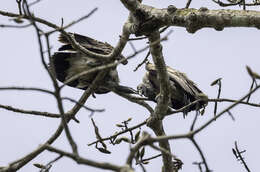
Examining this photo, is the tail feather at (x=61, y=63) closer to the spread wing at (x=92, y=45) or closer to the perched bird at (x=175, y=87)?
the spread wing at (x=92, y=45)

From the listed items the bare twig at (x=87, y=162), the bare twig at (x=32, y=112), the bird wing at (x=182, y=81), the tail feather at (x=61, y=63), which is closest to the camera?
the bare twig at (x=87, y=162)

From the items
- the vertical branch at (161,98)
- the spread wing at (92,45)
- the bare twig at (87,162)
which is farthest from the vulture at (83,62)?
the bare twig at (87,162)

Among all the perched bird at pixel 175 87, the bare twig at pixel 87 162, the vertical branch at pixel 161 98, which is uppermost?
the perched bird at pixel 175 87

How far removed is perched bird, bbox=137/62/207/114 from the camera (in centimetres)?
763

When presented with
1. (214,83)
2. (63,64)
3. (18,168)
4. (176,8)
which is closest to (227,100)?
(214,83)

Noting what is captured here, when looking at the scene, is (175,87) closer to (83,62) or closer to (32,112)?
(83,62)

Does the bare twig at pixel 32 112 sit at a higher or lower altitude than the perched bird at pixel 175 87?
lower

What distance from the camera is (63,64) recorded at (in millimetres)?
6578

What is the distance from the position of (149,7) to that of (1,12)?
4.81 feet

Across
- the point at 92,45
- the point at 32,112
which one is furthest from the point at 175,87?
the point at 32,112

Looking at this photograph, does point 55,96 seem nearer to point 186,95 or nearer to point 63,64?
point 63,64

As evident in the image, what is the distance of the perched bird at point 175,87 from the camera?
25.0 ft

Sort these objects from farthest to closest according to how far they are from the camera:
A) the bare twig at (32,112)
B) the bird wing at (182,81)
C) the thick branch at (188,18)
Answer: the bird wing at (182,81) < the bare twig at (32,112) < the thick branch at (188,18)

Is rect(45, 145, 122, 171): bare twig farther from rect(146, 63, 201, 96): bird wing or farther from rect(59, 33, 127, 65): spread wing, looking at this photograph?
rect(146, 63, 201, 96): bird wing
